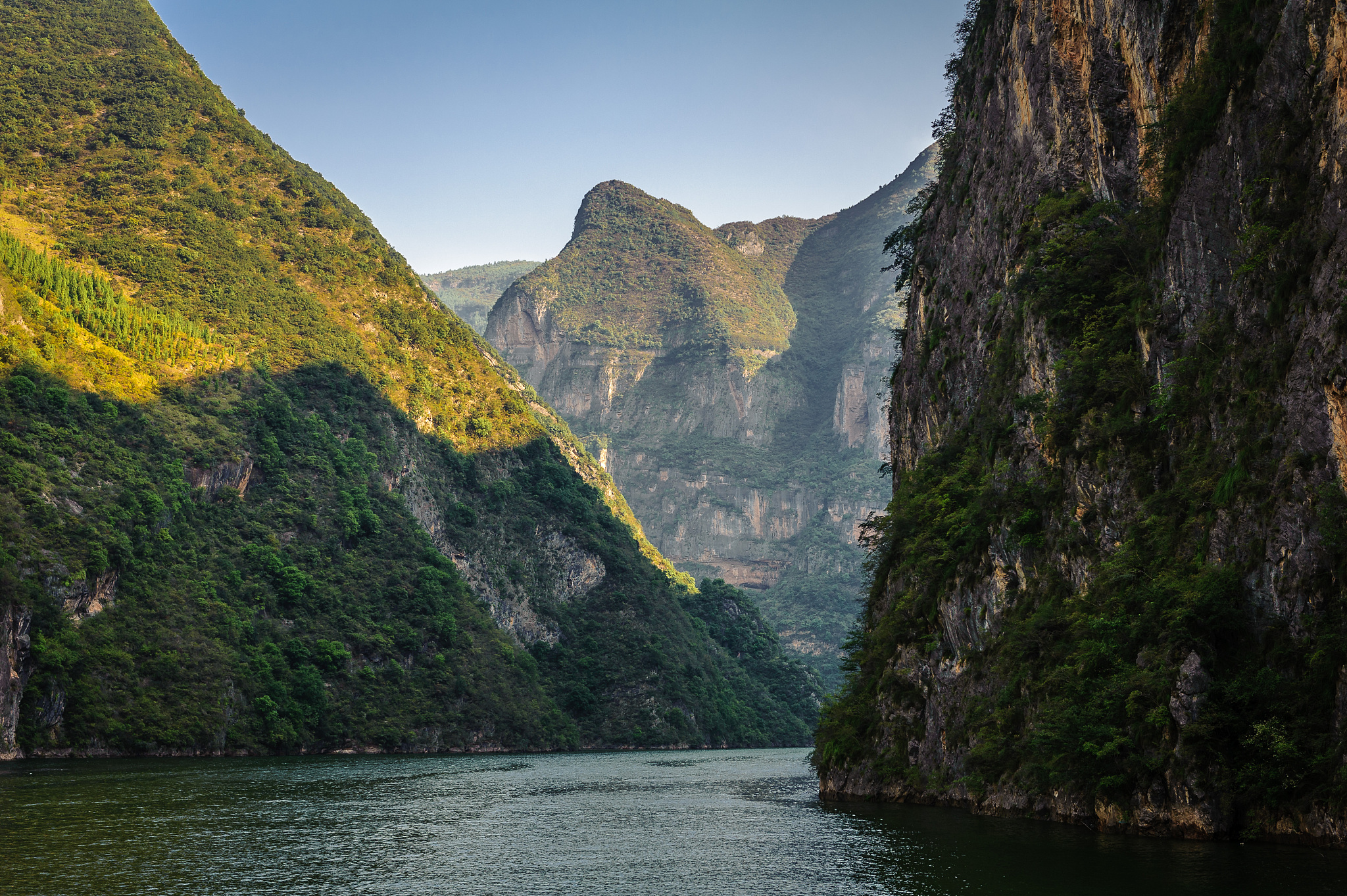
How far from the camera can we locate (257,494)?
12238cm

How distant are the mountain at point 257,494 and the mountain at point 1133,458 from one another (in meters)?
62.8

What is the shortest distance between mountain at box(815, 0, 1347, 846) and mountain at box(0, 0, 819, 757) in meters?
62.8

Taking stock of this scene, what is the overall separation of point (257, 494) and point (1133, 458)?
10456 cm

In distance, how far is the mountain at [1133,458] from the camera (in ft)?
97.4

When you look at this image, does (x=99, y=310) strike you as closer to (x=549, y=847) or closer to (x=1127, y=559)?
(x=549, y=847)

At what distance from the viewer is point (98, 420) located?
105 meters

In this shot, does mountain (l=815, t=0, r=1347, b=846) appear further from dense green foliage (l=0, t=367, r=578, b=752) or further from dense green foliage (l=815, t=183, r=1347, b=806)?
dense green foliage (l=0, t=367, r=578, b=752)

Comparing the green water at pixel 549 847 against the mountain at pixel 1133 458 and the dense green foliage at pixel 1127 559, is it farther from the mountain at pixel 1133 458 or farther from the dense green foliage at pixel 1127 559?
the mountain at pixel 1133 458

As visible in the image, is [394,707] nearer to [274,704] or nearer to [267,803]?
[274,704]

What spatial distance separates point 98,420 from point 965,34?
85254 millimetres

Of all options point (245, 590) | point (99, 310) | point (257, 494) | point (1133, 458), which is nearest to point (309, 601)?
point (245, 590)

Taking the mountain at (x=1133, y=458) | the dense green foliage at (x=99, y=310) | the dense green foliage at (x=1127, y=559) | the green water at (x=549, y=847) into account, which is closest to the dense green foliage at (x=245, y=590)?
the dense green foliage at (x=99, y=310)

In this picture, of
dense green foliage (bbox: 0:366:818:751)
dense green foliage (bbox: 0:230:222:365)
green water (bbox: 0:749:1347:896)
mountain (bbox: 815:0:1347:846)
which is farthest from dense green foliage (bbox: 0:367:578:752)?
mountain (bbox: 815:0:1347:846)

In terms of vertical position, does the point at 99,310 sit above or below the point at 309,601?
above
